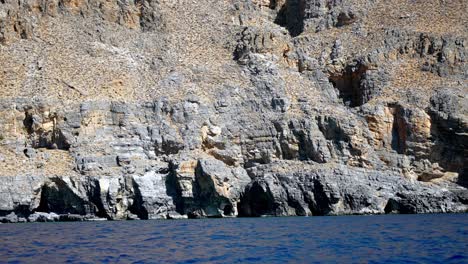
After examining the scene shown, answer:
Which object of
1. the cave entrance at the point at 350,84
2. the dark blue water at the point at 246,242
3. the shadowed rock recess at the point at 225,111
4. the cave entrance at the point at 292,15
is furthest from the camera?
the cave entrance at the point at 292,15

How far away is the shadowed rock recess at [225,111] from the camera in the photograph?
5100 cm

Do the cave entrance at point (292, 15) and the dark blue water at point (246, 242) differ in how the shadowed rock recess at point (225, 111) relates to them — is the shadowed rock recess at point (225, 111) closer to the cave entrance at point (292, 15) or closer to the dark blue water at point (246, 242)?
the cave entrance at point (292, 15)

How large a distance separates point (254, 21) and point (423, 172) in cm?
2351

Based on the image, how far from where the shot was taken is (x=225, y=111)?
57.8 m

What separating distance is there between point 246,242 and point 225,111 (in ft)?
90.2

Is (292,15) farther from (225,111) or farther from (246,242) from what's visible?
(246,242)

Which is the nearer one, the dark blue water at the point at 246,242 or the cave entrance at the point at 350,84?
the dark blue water at the point at 246,242

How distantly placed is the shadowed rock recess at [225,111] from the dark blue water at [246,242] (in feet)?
27.2

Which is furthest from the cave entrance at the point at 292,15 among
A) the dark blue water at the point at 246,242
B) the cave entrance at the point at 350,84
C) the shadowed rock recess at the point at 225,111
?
Answer: the dark blue water at the point at 246,242

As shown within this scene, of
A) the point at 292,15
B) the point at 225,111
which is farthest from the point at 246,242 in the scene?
the point at 292,15

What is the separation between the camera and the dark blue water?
25125 millimetres

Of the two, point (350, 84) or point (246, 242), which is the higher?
point (350, 84)

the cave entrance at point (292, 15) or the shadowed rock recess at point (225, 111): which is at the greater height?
the cave entrance at point (292, 15)

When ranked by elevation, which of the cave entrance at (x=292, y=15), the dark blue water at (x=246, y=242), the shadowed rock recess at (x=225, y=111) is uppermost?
the cave entrance at (x=292, y=15)
